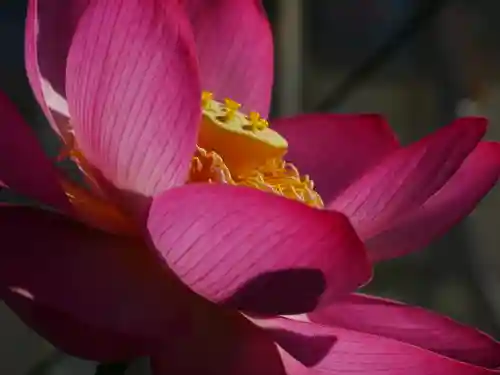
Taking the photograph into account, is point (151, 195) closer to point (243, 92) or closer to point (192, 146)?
point (192, 146)

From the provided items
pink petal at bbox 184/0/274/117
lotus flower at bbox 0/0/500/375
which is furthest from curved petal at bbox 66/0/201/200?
pink petal at bbox 184/0/274/117

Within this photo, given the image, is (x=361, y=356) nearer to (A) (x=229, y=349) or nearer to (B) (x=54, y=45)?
(A) (x=229, y=349)

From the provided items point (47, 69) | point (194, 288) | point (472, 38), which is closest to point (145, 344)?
point (194, 288)

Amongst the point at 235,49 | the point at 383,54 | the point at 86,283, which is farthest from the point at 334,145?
the point at 383,54

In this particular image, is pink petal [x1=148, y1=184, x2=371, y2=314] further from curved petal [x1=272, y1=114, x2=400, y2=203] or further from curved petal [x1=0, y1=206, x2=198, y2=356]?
curved petal [x1=272, y1=114, x2=400, y2=203]

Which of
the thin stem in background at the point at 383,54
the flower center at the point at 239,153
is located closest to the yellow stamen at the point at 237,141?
the flower center at the point at 239,153

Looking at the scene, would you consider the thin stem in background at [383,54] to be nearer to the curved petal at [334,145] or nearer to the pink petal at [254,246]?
the curved petal at [334,145]
